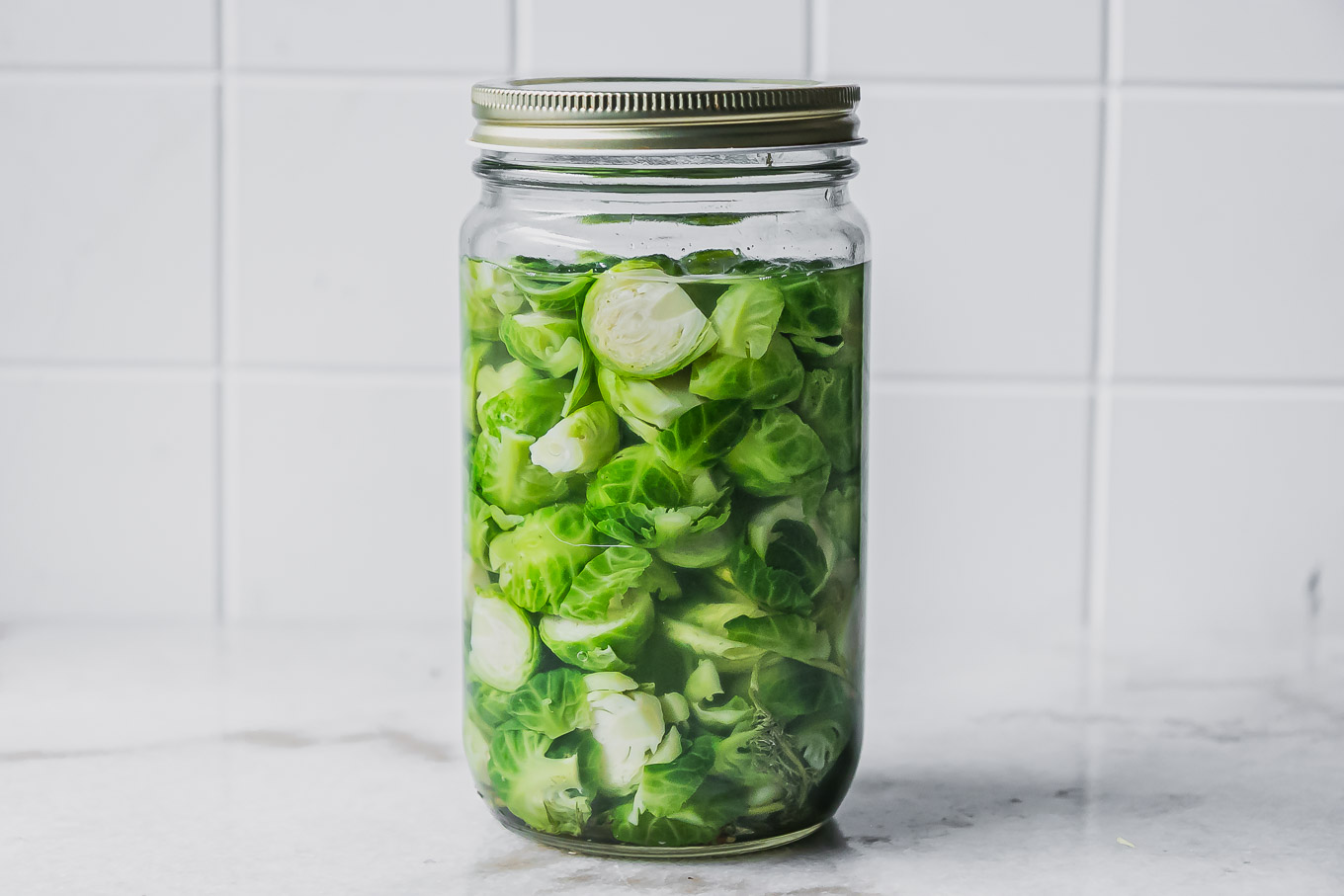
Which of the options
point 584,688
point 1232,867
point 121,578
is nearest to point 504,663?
point 584,688

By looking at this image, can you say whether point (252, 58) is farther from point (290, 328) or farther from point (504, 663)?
point (504, 663)

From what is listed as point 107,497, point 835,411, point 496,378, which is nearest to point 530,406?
point 496,378

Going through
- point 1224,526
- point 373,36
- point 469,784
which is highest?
point 373,36

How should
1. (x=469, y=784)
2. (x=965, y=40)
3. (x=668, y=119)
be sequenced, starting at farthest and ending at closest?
(x=965, y=40) → (x=469, y=784) → (x=668, y=119)

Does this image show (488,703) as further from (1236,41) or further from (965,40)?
(1236,41)

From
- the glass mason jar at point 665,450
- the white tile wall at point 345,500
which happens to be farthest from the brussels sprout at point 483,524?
the white tile wall at point 345,500

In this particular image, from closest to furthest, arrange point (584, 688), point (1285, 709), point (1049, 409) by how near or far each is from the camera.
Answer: point (584, 688)
point (1285, 709)
point (1049, 409)

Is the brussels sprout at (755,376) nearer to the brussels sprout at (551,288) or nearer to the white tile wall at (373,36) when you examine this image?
the brussels sprout at (551,288)
